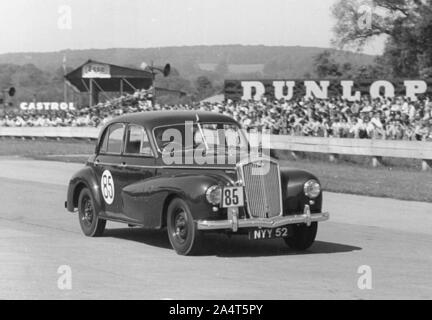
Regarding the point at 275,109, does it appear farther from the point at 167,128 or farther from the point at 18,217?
the point at 167,128

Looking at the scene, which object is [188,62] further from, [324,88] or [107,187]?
[107,187]

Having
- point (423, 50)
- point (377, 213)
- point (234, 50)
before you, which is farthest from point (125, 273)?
point (234, 50)

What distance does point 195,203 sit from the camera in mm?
10508

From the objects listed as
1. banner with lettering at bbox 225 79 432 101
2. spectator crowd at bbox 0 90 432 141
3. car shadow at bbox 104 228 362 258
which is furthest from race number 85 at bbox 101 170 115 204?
banner with lettering at bbox 225 79 432 101

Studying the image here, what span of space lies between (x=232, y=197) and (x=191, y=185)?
1.63 feet

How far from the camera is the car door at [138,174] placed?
1148 centimetres

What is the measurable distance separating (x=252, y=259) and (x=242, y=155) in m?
1.31

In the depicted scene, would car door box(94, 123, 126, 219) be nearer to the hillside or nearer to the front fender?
the front fender

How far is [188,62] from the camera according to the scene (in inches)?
5974

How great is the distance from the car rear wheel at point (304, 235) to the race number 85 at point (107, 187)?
2519mm

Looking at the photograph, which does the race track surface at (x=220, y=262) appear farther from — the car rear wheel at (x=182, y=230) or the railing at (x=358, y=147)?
the railing at (x=358, y=147)

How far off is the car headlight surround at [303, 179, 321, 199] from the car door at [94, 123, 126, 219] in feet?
8.18

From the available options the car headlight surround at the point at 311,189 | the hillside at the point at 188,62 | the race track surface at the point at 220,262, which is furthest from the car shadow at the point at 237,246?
the hillside at the point at 188,62

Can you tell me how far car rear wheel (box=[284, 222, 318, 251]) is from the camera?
1132cm
